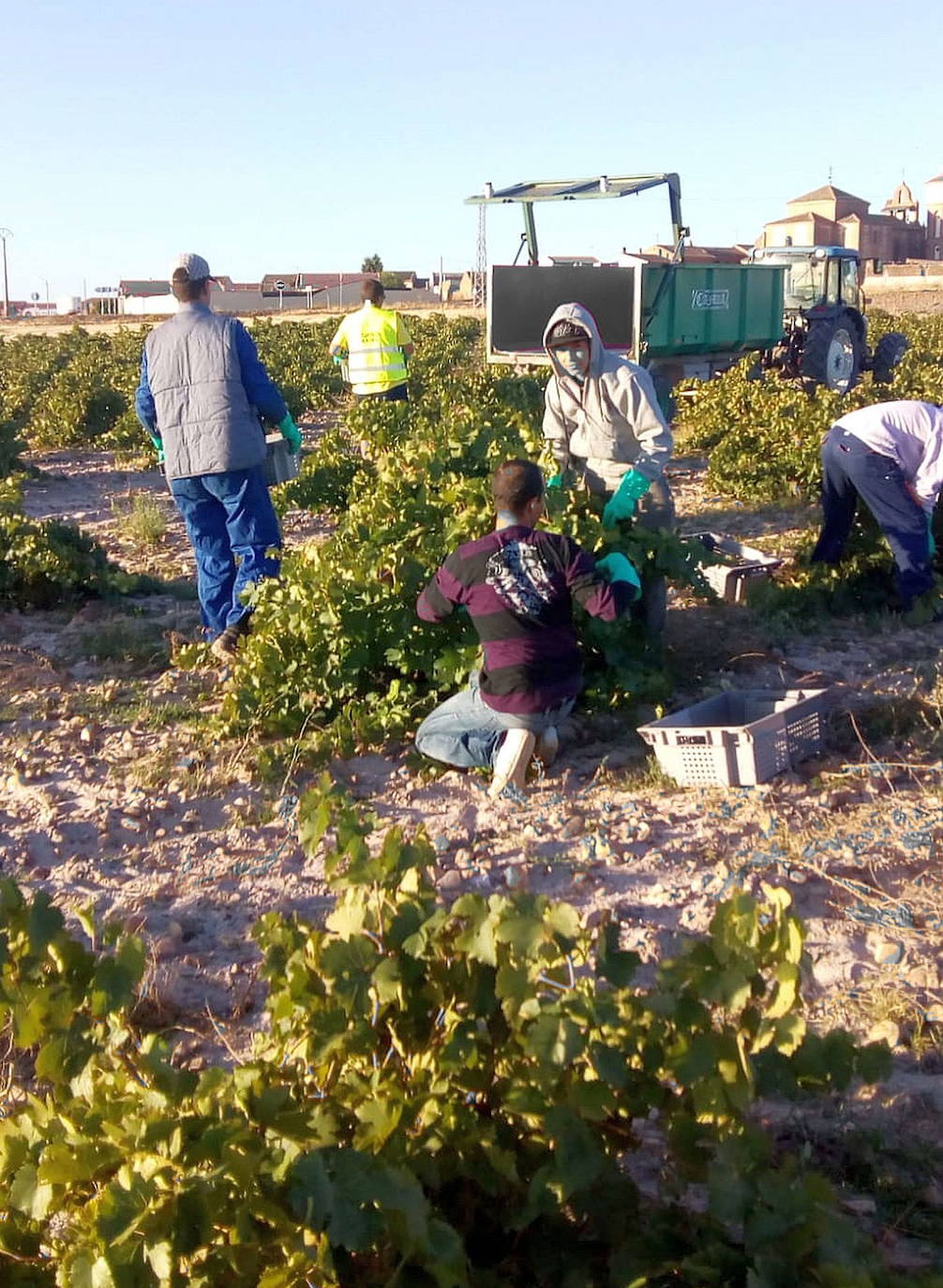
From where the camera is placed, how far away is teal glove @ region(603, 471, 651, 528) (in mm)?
5090

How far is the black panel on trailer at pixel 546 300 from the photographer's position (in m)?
12.5

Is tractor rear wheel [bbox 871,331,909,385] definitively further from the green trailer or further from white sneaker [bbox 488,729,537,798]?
white sneaker [bbox 488,729,537,798]

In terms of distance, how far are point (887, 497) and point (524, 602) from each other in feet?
8.49

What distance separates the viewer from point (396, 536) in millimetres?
5320

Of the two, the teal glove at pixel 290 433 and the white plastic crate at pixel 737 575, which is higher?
the teal glove at pixel 290 433

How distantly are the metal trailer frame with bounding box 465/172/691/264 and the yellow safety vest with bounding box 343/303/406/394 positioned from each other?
4257 mm

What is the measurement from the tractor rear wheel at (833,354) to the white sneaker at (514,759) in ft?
39.8

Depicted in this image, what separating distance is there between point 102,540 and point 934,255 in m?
81.0

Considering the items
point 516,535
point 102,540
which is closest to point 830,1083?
point 516,535

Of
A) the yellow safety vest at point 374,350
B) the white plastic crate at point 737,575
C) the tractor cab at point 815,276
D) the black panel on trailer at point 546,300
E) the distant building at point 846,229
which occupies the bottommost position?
the white plastic crate at point 737,575

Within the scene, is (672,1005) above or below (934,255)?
below

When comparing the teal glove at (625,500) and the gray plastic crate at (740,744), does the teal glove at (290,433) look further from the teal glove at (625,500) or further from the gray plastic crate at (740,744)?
the gray plastic crate at (740,744)

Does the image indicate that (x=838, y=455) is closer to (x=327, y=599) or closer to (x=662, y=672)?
(x=662, y=672)

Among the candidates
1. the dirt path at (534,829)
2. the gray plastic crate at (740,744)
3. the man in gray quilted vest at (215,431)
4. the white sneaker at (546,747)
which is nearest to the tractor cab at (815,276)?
the dirt path at (534,829)
